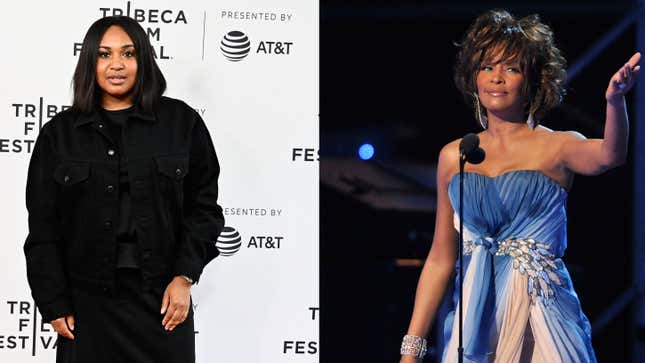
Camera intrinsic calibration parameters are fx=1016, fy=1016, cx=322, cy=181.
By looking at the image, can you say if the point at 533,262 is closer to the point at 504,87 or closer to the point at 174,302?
the point at 504,87

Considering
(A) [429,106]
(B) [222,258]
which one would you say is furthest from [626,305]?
(B) [222,258]

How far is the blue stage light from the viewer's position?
6.04 meters

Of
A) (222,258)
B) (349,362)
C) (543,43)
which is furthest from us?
(349,362)

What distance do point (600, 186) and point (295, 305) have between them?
7.65ft

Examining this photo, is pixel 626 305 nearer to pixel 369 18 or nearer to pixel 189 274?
pixel 369 18

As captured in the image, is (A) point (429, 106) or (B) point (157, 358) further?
(A) point (429, 106)

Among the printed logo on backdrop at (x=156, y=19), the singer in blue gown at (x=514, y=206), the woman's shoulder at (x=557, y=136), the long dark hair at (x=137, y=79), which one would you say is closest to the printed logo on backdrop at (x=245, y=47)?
the printed logo on backdrop at (x=156, y=19)

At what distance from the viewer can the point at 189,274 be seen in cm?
339

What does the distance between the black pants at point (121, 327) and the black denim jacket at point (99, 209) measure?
0.04 m

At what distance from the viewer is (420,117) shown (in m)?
6.05

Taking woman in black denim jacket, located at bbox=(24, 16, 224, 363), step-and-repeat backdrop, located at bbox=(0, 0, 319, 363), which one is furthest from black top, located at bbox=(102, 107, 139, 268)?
step-and-repeat backdrop, located at bbox=(0, 0, 319, 363)

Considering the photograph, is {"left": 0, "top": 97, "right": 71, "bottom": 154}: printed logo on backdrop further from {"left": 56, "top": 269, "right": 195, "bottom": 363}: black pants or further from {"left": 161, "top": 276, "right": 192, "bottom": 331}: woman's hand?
{"left": 161, "top": 276, "right": 192, "bottom": 331}: woman's hand

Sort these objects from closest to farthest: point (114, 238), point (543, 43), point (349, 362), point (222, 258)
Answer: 1. point (114, 238)
2. point (543, 43)
3. point (222, 258)
4. point (349, 362)

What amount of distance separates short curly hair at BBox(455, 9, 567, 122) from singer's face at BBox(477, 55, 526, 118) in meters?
0.02
